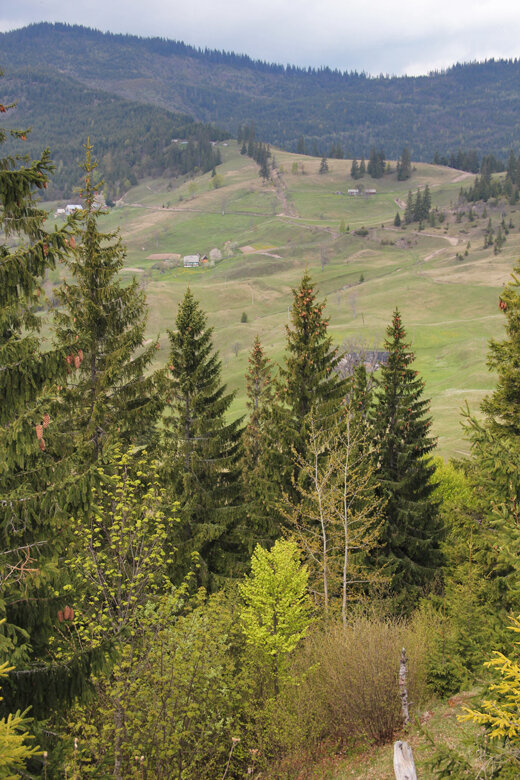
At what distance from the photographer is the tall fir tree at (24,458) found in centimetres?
787

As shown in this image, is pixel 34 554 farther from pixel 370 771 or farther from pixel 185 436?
pixel 185 436

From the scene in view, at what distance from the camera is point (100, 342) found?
17.4 m

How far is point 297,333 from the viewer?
2259cm

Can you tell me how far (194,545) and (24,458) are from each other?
45.3 feet

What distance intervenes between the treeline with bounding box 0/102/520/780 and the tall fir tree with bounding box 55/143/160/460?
0.23 ft

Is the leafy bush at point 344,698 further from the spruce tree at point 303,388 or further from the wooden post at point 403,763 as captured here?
the spruce tree at point 303,388

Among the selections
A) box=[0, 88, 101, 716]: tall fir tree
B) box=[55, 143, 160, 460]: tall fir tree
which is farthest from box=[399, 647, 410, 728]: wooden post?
box=[55, 143, 160, 460]: tall fir tree

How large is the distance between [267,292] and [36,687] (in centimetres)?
16797

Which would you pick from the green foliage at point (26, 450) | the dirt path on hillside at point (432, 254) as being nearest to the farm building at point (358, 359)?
the green foliage at point (26, 450)

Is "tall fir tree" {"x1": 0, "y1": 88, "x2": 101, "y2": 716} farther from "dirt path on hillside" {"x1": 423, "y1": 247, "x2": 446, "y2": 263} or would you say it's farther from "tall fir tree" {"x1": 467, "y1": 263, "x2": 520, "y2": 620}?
"dirt path on hillside" {"x1": 423, "y1": 247, "x2": 446, "y2": 263}

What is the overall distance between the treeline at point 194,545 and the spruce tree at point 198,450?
95 millimetres

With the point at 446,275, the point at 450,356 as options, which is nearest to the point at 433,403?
the point at 450,356

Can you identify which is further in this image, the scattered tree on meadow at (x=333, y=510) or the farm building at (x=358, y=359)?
the farm building at (x=358, y=359)

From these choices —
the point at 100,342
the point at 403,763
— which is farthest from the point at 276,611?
the point at 100,342
